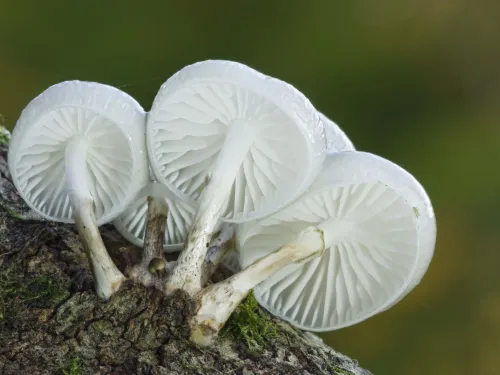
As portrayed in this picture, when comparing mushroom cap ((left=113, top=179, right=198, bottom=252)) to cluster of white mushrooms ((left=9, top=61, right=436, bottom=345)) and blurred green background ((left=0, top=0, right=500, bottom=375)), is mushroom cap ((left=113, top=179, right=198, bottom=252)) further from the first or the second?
blurred green background ((left=0, top=0, right=500, bottom=375))

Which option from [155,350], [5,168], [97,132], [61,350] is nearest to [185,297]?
[155,350]

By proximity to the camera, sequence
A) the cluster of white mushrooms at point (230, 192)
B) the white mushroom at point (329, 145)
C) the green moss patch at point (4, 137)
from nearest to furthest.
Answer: the cluster of white mushrooms at point (230, 192) < the white mushroom at point (329, 145) < the green moss patch at point (4, 137)

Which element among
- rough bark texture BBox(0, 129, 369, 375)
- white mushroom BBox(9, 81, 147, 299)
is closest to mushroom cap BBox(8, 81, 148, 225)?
white mushroom BBox(9, 81, 147, 299)

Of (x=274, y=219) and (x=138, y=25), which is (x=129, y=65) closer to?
(x=138, y=25)

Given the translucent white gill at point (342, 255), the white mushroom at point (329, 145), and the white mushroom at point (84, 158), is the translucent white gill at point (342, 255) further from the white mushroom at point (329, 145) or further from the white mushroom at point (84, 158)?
the white mushroom at point (84, 158)

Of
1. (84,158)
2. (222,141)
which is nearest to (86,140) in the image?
(84,158)

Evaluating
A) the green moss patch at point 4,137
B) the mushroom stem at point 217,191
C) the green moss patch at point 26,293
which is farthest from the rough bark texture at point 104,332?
the green moss patch at point 4,137
